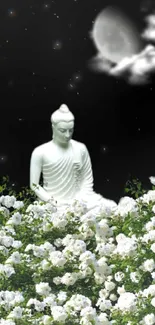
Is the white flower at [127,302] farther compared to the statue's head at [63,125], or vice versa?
the statue's head at [63,125]

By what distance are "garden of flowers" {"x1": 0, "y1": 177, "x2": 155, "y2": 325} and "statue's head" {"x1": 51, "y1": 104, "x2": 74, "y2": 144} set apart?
2531 millimetres

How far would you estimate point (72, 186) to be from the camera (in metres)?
5.54

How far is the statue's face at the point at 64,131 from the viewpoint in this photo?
537 cm

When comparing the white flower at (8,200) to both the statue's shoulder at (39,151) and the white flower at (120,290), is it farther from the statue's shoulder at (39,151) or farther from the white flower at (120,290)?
the statue's shoulder at (39,151)

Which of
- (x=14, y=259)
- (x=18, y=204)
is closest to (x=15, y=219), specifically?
(x=18, y=204)

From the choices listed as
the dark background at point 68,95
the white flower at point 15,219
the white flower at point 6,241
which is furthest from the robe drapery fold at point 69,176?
the white flower at point 6,241

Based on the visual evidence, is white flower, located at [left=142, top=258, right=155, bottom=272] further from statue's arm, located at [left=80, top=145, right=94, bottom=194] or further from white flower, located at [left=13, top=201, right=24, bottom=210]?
statue's arm, located at [left=80, top=145, right=94, bottom=194]

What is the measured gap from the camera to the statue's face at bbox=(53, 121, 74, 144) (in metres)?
5.37

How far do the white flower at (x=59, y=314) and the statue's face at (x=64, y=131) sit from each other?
308cm

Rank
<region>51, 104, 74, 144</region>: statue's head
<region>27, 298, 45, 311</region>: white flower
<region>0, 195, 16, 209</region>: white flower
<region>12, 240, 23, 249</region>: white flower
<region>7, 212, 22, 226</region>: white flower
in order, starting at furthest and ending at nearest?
<region>51, 104, 74, 144</region>: statue's head → <region>0, 195, 16, 209</region>: white flower → <region>7, 212, 22, 226</region>: white flower → <region>12, 240, 23, 249</region>: white flower → <region>27, 298, 45, 311</region>: white flower

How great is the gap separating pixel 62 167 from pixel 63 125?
0.30 metres

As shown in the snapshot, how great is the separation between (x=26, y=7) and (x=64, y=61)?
0.48 metres

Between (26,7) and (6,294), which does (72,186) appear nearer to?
(26,7)

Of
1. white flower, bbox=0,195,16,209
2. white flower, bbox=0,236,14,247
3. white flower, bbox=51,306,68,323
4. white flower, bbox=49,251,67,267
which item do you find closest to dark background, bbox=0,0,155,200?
white flower, bbox=0,195,16,209
